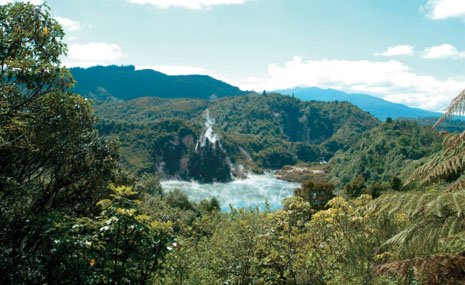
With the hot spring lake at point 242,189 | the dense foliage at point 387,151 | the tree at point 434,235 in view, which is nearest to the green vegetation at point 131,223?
the tree at point 434,235

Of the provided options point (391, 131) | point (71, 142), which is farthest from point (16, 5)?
point (391, 131)

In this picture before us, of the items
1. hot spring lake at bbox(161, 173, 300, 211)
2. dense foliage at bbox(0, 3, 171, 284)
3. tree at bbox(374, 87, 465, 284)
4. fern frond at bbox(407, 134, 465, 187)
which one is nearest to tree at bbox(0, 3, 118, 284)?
dense foliage at bbox(0, 3, 171, 284)

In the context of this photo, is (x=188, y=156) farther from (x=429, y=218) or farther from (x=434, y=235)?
(x=434, y=235)

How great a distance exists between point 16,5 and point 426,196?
23.7ft

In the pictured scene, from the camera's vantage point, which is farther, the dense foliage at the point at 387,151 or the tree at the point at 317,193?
the dense foliage at the point at 387,151

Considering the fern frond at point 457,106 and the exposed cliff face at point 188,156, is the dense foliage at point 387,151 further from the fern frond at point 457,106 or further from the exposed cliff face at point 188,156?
the fern frond at point 457,106

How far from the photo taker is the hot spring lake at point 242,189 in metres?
108

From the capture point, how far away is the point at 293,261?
7.45 metres

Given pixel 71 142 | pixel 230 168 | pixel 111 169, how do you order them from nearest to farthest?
pixel 71 142
pixel 111 169
pixel 230 168

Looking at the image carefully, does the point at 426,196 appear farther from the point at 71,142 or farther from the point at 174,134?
the point at 174,134

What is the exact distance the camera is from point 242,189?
128 meters

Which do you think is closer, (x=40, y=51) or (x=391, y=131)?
(x=40, y=51)

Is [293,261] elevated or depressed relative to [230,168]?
elevated

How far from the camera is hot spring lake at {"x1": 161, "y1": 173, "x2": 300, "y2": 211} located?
108500 mm
